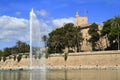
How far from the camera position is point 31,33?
Answer: 27219 mm

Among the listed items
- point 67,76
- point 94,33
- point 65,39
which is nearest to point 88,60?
point 94,33

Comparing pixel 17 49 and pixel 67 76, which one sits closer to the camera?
pixel 67 76

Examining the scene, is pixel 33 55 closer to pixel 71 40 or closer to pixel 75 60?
pixel 75 60

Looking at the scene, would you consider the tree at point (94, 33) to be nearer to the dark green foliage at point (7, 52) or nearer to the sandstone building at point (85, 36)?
the sandstone building at point (85, 36)

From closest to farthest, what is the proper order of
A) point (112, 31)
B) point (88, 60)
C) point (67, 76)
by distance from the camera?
point (67, 76) → point (88, 60) → point (112, 31)

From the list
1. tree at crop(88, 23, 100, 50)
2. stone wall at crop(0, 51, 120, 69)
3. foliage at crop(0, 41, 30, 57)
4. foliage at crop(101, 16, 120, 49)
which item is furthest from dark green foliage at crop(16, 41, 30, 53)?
foliage at crop(101, 16, 120, 49)

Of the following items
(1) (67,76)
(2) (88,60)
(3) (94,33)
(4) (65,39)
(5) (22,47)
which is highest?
(3) (94,33)

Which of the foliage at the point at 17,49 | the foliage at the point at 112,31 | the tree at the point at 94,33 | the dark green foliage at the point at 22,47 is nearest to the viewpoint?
the foliage at the point at 112,31

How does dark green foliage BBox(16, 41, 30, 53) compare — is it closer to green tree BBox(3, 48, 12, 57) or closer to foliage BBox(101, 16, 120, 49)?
green tree BBox(3, 48, 12, 57)

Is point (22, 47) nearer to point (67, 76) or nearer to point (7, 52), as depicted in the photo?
point (7, 52)

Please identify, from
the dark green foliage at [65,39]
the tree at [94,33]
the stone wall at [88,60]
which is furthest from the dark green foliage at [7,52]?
the tree at [94,33]

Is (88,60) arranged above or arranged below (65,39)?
below

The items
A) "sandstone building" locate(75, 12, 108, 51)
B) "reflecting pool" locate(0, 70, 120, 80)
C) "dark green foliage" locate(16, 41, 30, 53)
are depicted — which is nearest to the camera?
"reflecting pool" locate(0, 70, 120, 80)

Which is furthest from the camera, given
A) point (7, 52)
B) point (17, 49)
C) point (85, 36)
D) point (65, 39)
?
point (17, 49)
